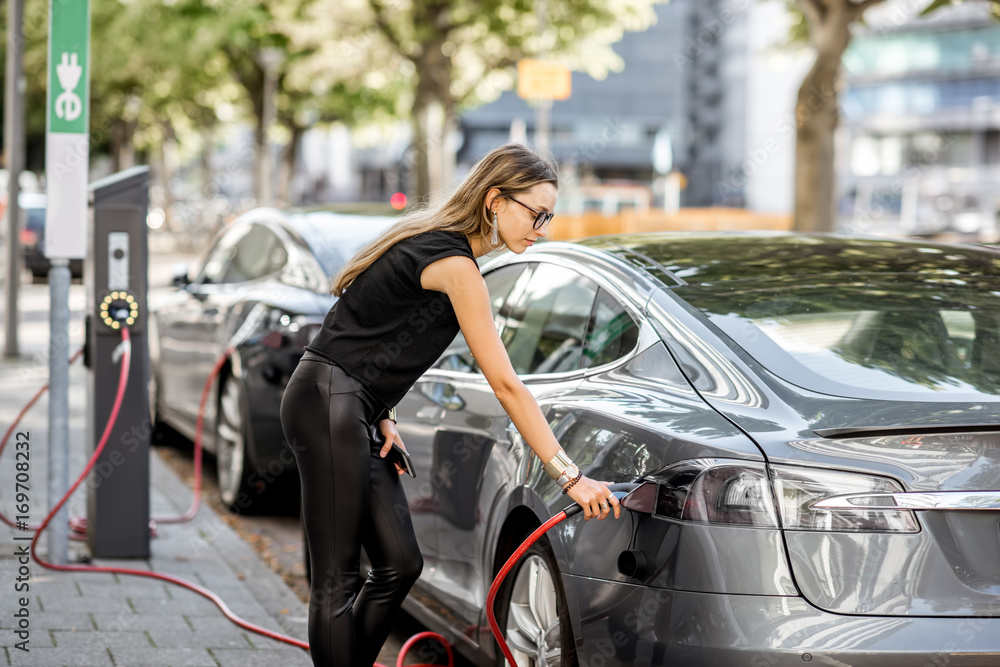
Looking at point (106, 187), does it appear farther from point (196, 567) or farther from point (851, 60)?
point (851, 60)

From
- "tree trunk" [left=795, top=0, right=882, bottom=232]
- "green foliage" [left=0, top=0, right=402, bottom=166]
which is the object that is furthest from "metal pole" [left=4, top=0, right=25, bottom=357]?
"tree trunk" [left=795, top=0, right=882, bottom=232]

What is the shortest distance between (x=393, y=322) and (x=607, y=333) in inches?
30.7

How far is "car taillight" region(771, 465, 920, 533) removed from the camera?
2.70m

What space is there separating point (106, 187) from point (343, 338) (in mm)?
2677

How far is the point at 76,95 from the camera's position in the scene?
17.3 ft

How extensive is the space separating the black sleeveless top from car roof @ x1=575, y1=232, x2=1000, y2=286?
79 centimetres

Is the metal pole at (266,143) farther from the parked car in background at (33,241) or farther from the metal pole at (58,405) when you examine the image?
the metal pole at (58,405)

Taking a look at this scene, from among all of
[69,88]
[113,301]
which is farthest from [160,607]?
[69,88]

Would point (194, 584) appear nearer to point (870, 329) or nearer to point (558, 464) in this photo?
point (558, 464)

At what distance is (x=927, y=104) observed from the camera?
229 feet

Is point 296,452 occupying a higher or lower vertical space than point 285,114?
lower

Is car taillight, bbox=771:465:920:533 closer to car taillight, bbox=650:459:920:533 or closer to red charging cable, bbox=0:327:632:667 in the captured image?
car taillight, bbox=650:459:920:533

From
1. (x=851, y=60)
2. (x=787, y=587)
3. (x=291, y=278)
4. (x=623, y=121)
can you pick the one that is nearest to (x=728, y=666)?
(x=787, y=587)

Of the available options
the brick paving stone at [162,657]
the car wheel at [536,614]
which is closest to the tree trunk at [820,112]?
the brick paving stone at [162,657]
